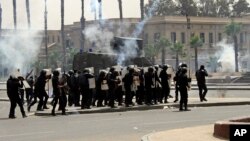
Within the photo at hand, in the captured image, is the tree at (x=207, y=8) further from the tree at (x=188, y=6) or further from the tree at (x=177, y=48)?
the tree at (x=177, y=48)

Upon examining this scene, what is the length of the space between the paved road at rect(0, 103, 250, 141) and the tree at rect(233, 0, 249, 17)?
397 feet

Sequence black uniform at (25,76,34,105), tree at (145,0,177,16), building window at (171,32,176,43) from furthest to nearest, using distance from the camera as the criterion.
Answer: tree at (145,0,177,16) < building window at (171,32,176,43) < black uniform at (25,76,34,105)

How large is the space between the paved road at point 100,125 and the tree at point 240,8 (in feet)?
397

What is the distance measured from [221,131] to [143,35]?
9092 cm

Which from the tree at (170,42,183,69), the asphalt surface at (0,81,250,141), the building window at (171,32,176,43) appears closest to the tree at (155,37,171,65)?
the tree at (170,42,183,69)

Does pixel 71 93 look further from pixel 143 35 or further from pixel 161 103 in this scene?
pixel 143 35

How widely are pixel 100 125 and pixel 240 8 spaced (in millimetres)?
126918

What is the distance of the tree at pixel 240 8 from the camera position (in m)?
142

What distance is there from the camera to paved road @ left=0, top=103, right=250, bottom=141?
16.4 m

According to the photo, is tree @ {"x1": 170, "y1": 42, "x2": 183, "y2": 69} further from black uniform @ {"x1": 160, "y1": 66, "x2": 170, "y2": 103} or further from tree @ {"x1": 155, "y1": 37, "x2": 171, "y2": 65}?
black uniform @ {"x1": 160, "y1": 66, "x2": 170, "y2": 103}

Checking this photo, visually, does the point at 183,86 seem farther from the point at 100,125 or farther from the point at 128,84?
the point at 100,125

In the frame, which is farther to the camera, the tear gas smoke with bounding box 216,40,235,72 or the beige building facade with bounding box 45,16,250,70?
the tear gas smoke with bounding box 216,40,235,72

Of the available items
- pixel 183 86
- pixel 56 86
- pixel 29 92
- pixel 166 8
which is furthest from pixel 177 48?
pixel 56 86

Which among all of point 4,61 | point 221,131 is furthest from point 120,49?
point 4,61
